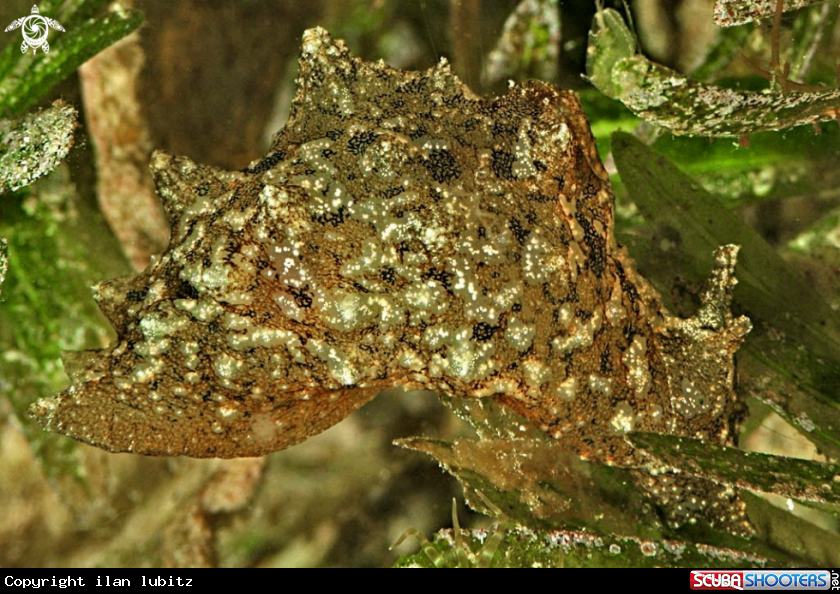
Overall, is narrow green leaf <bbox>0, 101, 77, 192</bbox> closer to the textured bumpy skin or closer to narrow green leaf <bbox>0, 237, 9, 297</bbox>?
narrow green leaf <bbox>0, 237, 9, 297</bbox>

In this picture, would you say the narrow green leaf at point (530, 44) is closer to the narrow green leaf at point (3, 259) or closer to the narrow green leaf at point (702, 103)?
the narrow green leaf at point (702, 103)

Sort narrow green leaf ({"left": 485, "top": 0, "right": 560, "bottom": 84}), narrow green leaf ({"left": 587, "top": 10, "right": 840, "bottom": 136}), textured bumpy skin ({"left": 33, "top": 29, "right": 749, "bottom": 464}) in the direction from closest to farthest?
textured bumpy skin ({"left": 33, "top": 29, "right": 749, "bottom": 464}) → narrow green leaf ({"left": 587, "top": 10, "right": 840, "bottom": 136}) → narrow green leaf ({"left": 485, "top": 0, "right": 560, "bottom": 84})

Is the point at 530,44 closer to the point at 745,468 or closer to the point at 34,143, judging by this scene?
the point at 745,468

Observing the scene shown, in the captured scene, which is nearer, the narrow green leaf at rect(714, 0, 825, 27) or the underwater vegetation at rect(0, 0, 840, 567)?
the underwater vegetation at rect(0, 0, 840, 567)

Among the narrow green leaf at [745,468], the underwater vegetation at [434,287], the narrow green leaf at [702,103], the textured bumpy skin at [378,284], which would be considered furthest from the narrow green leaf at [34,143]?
the narrow green leaf at [745,468]

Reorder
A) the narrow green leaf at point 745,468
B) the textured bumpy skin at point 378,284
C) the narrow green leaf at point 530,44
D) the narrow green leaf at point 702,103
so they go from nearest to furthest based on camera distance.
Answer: the textured bumpy skin at point 378,284
the narrow green leaf at point 745,468
the narrow green leaf at point 702,103
the narrow green leaf at point 530,44

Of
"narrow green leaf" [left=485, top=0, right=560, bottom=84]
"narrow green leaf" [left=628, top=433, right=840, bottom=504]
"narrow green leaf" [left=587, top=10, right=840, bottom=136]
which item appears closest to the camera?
"narrow green leaf" [left=628, top=433, right=840, bottom=504]

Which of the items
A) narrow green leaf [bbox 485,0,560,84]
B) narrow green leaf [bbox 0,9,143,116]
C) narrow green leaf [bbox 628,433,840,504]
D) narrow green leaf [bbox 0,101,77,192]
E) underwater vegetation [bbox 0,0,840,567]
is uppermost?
narrow green leaf [bbox 0,9,143,116]

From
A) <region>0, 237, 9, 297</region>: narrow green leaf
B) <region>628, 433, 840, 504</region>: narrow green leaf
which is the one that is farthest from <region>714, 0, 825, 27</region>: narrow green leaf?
<region>0, 237, 9, 297</region>: narrow green leaf
